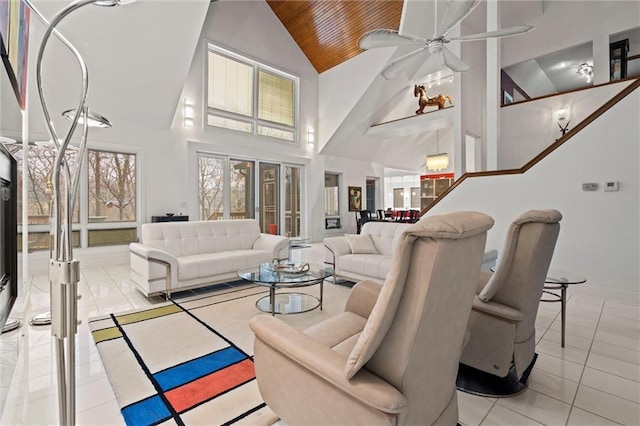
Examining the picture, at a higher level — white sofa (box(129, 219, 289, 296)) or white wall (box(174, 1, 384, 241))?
white wall (box(174, 1, 384, 241))

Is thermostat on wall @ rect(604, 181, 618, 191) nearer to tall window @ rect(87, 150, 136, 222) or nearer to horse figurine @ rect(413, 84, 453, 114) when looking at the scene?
horse figurine @ rect(413, 84, 453, 114)

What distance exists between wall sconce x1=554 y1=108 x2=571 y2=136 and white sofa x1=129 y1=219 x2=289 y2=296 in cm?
592

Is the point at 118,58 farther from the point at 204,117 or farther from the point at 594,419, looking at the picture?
the point at 594,419

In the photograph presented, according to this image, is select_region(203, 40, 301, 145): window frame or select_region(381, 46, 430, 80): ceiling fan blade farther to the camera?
select_region(203, 40, 301, 145): window frame

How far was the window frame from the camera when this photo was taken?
266 inches

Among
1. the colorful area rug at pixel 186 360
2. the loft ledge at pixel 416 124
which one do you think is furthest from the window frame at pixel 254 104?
the colorful area rug at pixel 186 360

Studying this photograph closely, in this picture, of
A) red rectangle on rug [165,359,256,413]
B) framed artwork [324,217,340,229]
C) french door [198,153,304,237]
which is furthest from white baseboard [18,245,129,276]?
framed artwork [324,217,340,229]

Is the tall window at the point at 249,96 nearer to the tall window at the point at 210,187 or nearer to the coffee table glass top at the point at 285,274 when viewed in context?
the tall window at the point at 210,187

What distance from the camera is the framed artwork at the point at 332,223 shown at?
9.62 metres

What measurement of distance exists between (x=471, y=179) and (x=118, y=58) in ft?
19.5

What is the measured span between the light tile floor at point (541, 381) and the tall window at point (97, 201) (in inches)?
→ 96.3

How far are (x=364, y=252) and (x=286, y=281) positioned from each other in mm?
1597

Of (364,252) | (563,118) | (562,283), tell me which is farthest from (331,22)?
(562,283)

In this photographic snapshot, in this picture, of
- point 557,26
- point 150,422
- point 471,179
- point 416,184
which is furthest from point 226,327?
point 416,184
